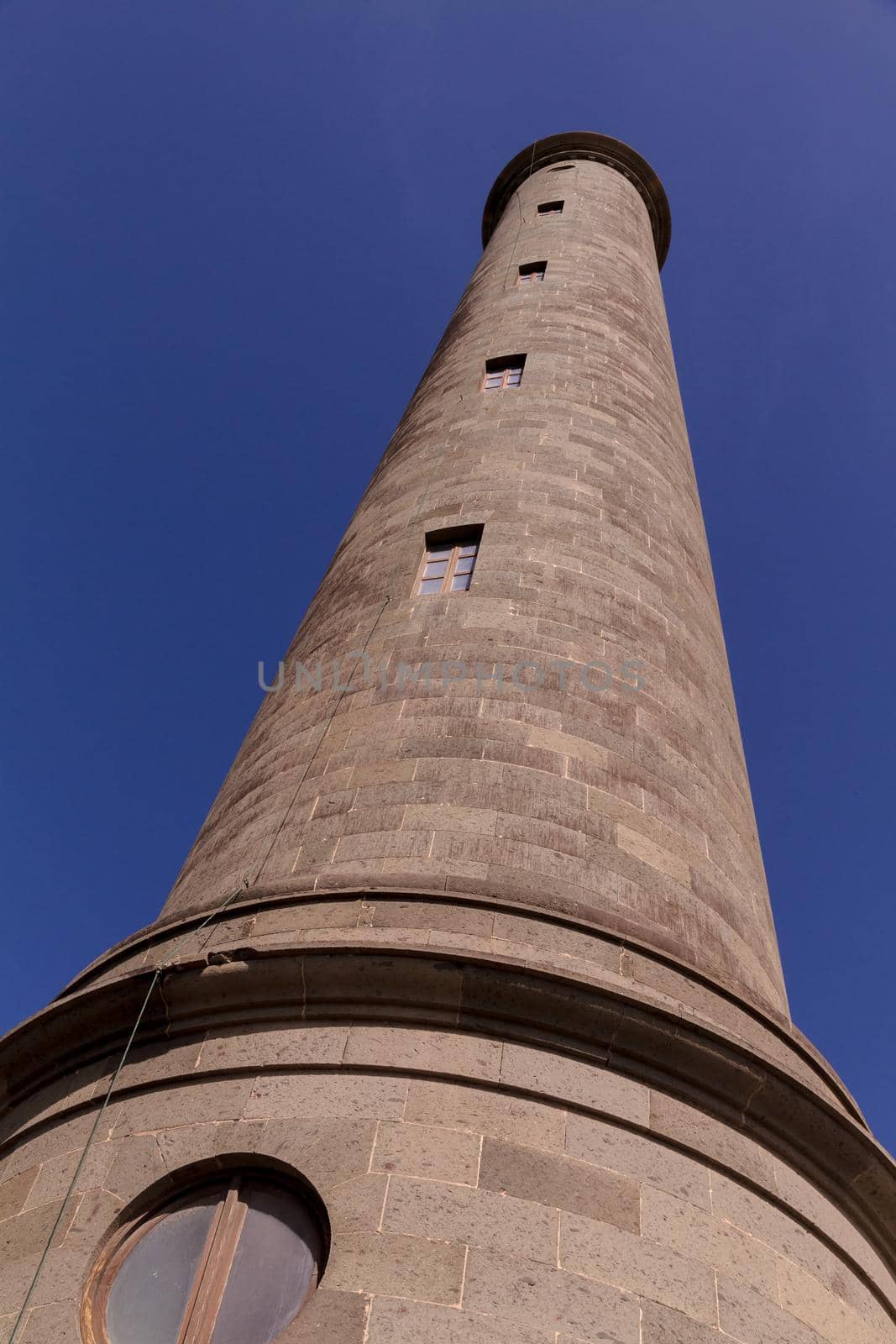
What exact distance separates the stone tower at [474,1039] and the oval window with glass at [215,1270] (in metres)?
0.02

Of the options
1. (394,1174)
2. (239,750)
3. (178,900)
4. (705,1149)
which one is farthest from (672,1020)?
(239,750)

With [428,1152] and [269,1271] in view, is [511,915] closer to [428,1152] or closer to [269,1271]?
[428,1152]

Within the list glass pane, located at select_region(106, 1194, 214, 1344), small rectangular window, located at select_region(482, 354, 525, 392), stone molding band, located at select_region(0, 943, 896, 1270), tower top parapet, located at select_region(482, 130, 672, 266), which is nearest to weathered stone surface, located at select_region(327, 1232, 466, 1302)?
glass pane, located at select_region(106, 1194, 214, 1344)

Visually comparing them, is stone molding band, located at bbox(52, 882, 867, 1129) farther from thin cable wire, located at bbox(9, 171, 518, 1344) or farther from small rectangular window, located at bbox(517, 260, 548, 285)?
small rectangular window, located at bbox(517, 260, 548, 285)

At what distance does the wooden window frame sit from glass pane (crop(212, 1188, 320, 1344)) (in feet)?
18.3

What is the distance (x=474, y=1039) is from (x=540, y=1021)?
0.36m

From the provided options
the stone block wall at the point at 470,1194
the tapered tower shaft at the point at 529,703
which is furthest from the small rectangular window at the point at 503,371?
the stone block wall at the point at 470,1194

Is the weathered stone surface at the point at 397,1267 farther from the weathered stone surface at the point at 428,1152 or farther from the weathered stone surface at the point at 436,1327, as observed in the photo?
the weathered stone surface at the point at 428,1152

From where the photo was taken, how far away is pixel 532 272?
18.7m

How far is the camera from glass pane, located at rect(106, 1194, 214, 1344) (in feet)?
18.0

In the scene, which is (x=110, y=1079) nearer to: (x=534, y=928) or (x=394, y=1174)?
(x=394, y=1174)

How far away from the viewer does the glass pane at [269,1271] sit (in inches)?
213

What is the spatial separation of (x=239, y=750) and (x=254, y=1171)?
5.27m

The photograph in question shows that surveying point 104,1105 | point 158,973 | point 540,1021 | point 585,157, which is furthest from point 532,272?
point 104,1105
